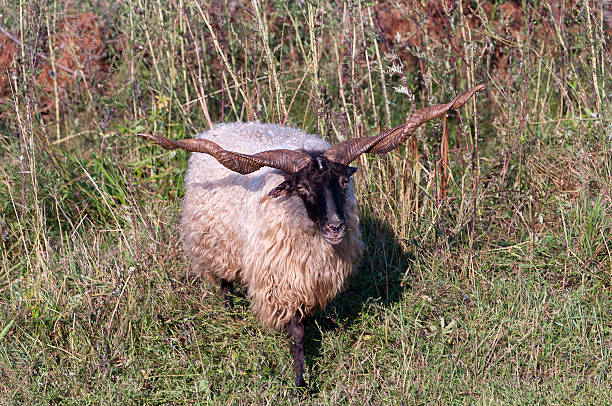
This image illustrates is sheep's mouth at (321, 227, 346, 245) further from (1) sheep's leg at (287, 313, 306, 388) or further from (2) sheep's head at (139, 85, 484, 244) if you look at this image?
(1) sheep's leg at (287, 313, 306, 388)

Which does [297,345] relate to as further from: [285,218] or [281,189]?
[281,189]

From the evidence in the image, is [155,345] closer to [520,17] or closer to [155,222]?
[155,222]

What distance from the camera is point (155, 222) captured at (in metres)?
5.07

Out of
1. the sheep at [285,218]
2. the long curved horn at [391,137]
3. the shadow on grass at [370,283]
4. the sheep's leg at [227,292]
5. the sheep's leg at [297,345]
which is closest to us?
the sheep at [285,218]

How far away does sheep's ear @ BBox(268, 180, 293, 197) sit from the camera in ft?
12.2

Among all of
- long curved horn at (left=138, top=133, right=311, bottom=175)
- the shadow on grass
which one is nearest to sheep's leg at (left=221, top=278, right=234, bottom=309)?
the shadow on grass

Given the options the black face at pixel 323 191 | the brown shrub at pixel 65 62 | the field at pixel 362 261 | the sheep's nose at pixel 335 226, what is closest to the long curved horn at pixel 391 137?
the black face at pixel 323 191

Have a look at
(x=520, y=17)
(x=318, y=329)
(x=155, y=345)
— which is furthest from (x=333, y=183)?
(x=520, y=17)

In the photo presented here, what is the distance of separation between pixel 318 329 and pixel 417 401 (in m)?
0.90

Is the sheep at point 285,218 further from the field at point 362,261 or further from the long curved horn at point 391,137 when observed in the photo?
the field at point 362,261

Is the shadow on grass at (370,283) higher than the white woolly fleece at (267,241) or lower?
lower

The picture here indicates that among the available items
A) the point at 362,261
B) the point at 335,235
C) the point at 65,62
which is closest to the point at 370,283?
the point at 362,261

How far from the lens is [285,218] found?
386 cm

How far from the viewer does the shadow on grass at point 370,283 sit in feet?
14.6
